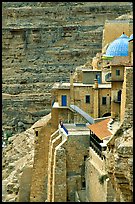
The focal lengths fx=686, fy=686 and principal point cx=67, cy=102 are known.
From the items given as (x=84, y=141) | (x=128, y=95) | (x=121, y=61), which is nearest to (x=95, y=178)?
(x=84, y=141)

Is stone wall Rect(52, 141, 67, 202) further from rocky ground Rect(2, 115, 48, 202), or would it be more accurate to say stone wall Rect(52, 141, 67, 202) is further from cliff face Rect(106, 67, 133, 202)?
cliff face Rect(106, 67, 133, 202)

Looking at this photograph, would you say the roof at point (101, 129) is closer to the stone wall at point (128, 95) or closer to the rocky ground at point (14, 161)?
the stone wall at point (128, 95)

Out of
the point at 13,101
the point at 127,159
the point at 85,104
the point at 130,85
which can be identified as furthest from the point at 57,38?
the point at 127,159

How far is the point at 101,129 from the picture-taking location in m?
17.3

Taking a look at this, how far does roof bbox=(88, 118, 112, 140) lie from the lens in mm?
16422

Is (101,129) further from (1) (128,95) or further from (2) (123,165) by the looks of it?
(2) (123,165)

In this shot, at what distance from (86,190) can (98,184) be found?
5.18 feet

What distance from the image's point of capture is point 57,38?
4262 cm

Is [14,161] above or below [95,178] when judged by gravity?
below

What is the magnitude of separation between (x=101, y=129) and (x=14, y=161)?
939 cm

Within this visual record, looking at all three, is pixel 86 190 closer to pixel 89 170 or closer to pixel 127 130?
pixel 89 170

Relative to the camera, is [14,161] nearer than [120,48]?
No

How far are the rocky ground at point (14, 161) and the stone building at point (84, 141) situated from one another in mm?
1262

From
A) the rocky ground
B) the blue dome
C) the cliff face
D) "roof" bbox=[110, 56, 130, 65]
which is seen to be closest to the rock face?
the rocky ground
